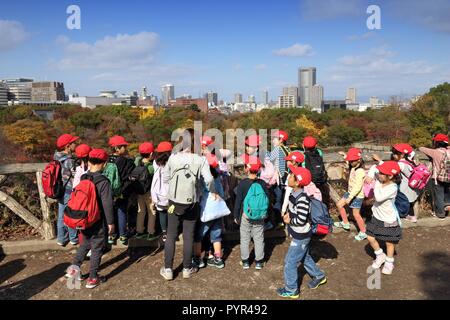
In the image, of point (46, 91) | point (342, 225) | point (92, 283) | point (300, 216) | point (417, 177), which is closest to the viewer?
point (300, 216)

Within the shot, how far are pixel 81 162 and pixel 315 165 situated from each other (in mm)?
3125

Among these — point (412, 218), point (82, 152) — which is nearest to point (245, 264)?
point (82, 152)

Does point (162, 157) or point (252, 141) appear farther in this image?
point (252, 141)

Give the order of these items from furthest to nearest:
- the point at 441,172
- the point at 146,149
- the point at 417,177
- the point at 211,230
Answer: the point at 441,172 → the point at 417,177 → the point at 146,149 → the point at 211,230

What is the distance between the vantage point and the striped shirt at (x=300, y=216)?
144 inches

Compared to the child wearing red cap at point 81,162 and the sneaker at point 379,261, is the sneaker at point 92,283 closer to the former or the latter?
the child wearing red cap at point 81,162

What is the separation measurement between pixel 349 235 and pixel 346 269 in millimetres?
1095

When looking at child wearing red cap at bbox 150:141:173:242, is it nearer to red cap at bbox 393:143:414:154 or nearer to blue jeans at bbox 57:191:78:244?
blue jeans at bbox 57:191:78:244

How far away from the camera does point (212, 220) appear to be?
4.34 meters

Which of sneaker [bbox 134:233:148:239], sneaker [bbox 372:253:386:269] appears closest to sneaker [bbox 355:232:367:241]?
sneaker [bbox 372:253:386:269]

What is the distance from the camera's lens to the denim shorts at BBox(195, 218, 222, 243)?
4375 mm

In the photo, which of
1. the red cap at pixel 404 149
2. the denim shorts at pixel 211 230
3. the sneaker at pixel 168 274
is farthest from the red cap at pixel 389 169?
the sneaker at pixel 168 274

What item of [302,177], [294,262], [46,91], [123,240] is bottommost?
[123,240]

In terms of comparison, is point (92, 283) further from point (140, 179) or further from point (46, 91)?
point (46, 91)
